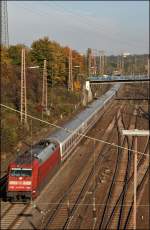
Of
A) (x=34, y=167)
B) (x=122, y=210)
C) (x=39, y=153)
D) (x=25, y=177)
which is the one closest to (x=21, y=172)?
(x=25, y=177)

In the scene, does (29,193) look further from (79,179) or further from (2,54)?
(2,54)

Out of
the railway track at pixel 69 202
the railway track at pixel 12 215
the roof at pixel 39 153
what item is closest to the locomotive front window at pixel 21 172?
the roof at pixel 39 153

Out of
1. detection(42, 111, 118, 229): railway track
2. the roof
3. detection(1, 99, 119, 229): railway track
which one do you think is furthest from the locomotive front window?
detection(42, 111, 118, 229): railway track

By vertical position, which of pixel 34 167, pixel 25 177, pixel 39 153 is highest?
pixel 39 153

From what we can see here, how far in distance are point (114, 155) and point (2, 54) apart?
57.6 feet

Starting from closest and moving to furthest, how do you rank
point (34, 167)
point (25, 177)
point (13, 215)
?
point (13, 215) → point (25, 177) → point (34, 167)

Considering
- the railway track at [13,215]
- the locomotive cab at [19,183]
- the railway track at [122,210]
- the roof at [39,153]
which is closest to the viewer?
the railway track at [13,215]

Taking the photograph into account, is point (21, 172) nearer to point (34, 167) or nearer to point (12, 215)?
point (34, 167)

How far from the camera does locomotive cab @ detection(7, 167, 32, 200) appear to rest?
1780 centimetres

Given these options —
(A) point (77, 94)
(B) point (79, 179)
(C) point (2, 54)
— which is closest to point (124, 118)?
(A) point (77, 94)

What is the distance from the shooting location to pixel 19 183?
17.9 metres

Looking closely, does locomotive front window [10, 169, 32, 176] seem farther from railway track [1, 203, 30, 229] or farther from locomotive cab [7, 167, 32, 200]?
railway track [1, 203, 30, 229]

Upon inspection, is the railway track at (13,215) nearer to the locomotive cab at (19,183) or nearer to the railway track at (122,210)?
the locomotive cab at (19,183)

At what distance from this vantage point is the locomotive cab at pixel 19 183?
701 inches
